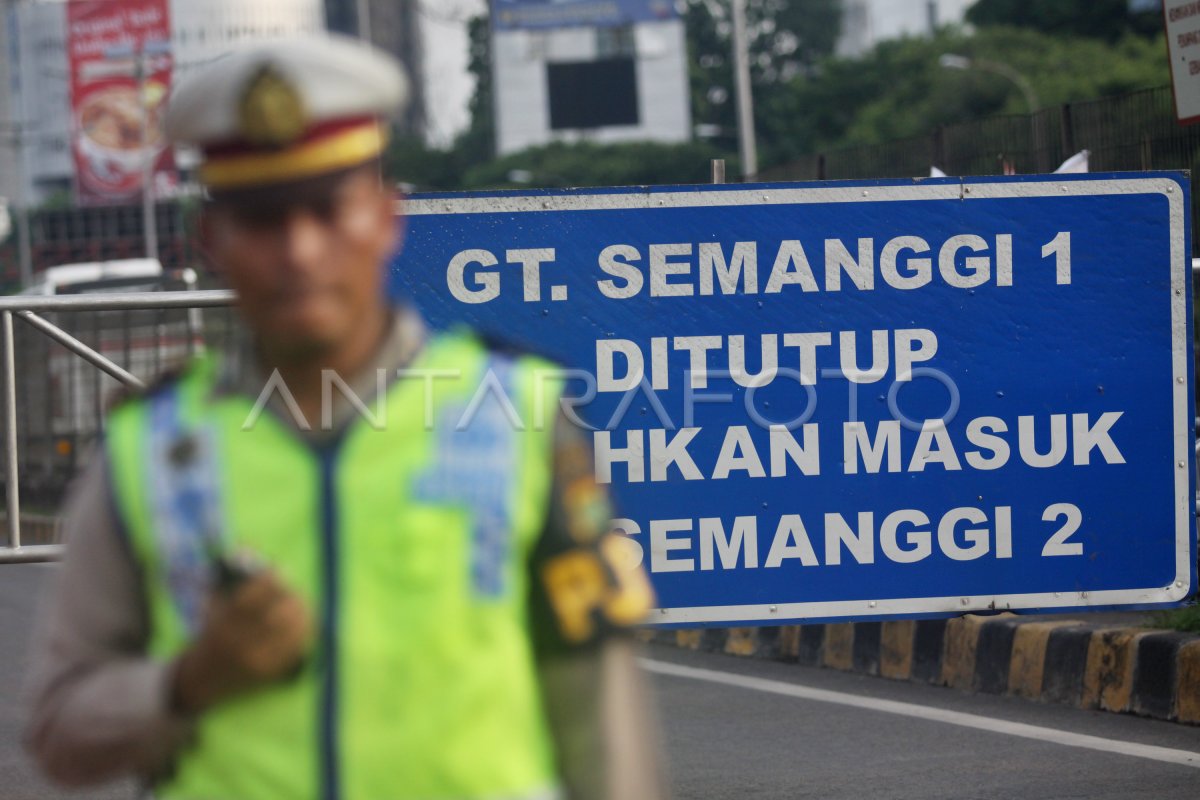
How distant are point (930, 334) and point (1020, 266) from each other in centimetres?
29

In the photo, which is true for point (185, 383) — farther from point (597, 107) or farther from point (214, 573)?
point (597, 107)

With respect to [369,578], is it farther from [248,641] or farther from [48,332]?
[48,332]

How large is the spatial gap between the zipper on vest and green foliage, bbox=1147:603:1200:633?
5.61 m

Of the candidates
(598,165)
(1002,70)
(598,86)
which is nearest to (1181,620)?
(1002,70)

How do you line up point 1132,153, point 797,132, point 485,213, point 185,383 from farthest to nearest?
point 797,132, point 1132,153, point 485,213, point 185,383

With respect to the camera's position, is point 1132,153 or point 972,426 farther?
point 1132,153

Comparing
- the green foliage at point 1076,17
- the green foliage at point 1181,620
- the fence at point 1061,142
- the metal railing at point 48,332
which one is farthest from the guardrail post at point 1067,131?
the green foliage at point 1076,17

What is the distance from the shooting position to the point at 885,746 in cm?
675

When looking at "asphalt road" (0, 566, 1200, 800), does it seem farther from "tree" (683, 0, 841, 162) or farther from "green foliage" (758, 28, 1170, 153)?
"tree" (683, 0, 841, 162)

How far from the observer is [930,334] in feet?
17.4

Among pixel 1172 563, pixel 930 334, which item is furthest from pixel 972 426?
pixel 1172 563

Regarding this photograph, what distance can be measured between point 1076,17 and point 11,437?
70982mm

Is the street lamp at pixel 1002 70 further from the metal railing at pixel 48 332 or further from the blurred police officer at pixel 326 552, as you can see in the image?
the blurred police officer at pixel 326 552

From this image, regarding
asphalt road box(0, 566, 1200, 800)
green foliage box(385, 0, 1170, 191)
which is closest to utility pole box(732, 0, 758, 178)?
green foliage box(385, 0, 1170, 191)
